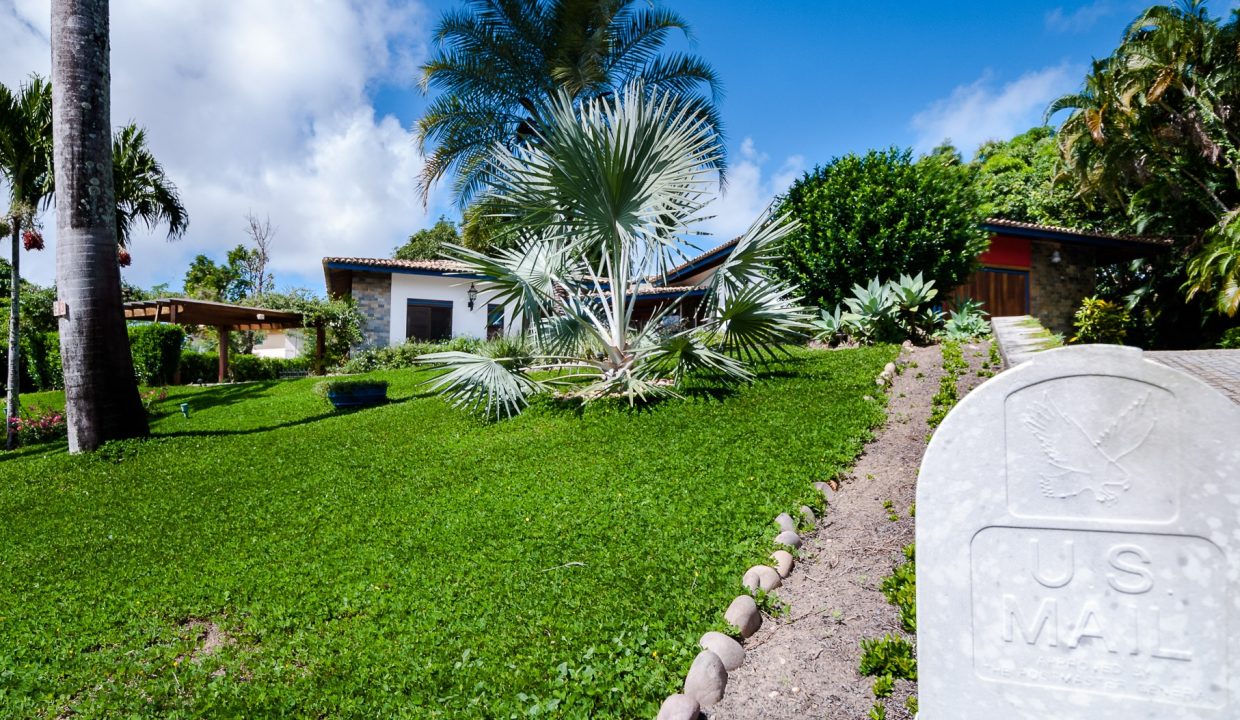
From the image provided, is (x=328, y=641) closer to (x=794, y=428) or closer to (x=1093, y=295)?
(x=794, y=428)

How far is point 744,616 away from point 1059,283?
18704mm

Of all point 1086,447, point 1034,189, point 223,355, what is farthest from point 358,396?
point 1034,189

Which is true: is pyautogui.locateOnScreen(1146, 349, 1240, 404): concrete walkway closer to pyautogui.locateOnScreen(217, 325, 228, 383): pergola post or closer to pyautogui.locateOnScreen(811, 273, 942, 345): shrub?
pyautogui.locateOnScreen(811, 273, 942, 345): shrub

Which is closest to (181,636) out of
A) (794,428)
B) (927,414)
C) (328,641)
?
(328,641)

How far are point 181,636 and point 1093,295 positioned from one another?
21.5m

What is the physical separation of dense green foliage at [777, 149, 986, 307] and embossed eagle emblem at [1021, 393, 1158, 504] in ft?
30.8

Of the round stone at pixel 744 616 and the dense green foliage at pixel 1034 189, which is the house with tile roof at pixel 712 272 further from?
the round stone at pixel 744 616

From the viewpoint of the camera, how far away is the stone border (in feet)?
8.46

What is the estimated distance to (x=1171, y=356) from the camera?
27.8ft

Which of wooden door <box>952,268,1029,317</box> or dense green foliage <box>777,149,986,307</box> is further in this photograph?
wooden door <box>952,268,1029,317</box>

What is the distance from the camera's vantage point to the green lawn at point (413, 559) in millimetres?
2920

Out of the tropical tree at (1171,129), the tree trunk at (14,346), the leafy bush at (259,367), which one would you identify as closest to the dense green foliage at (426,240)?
the leafy bush at (259,367)

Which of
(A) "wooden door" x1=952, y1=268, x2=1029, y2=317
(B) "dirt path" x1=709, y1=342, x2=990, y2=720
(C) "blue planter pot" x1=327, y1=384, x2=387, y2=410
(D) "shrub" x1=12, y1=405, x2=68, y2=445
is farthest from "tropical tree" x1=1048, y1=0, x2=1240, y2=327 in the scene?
(D) "shrub" x1=12, y1=405, x2=68, y2=445

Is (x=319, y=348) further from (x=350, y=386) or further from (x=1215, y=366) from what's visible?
(x=1215, y=366)
